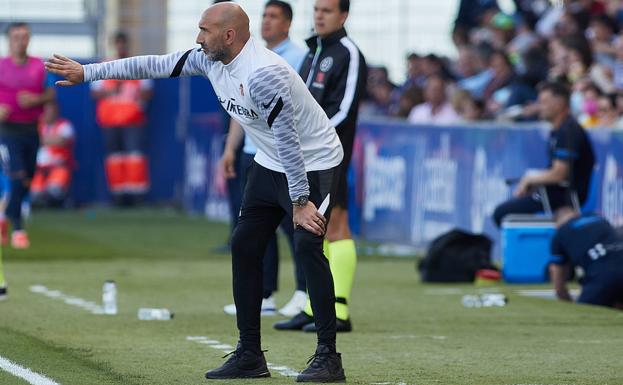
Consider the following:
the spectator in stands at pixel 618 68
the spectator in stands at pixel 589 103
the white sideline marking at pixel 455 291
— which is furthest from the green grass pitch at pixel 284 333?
the spectator in stands at pixel 618 68

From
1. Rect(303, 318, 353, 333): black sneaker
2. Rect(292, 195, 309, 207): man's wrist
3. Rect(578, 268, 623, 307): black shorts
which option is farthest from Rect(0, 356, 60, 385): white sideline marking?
Rect(578, 268, 623, 307): black shorts

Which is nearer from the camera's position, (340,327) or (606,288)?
(340,327)

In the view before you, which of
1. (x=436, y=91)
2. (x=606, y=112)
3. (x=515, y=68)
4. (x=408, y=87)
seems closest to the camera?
(x=606, y=112)

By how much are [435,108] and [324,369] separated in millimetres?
11476

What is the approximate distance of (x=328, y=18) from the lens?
989 cm

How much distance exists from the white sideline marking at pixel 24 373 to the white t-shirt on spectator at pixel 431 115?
1046 cm

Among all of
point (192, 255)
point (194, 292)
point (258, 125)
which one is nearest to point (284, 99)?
point (258, 125)

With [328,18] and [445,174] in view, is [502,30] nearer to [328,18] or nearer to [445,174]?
[445,174]

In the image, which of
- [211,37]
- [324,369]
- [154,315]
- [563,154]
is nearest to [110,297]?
[154,315]

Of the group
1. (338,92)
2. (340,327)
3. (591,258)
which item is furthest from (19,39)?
(340,327)

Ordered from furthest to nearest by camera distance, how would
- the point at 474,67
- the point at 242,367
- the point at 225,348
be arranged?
1. the point at 474,67
2. the point at 225,348
3. the point at 242,367

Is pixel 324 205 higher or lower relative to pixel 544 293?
higher

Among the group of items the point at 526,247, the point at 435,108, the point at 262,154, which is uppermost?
the point at 262,154

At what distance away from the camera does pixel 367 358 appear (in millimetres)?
8484
